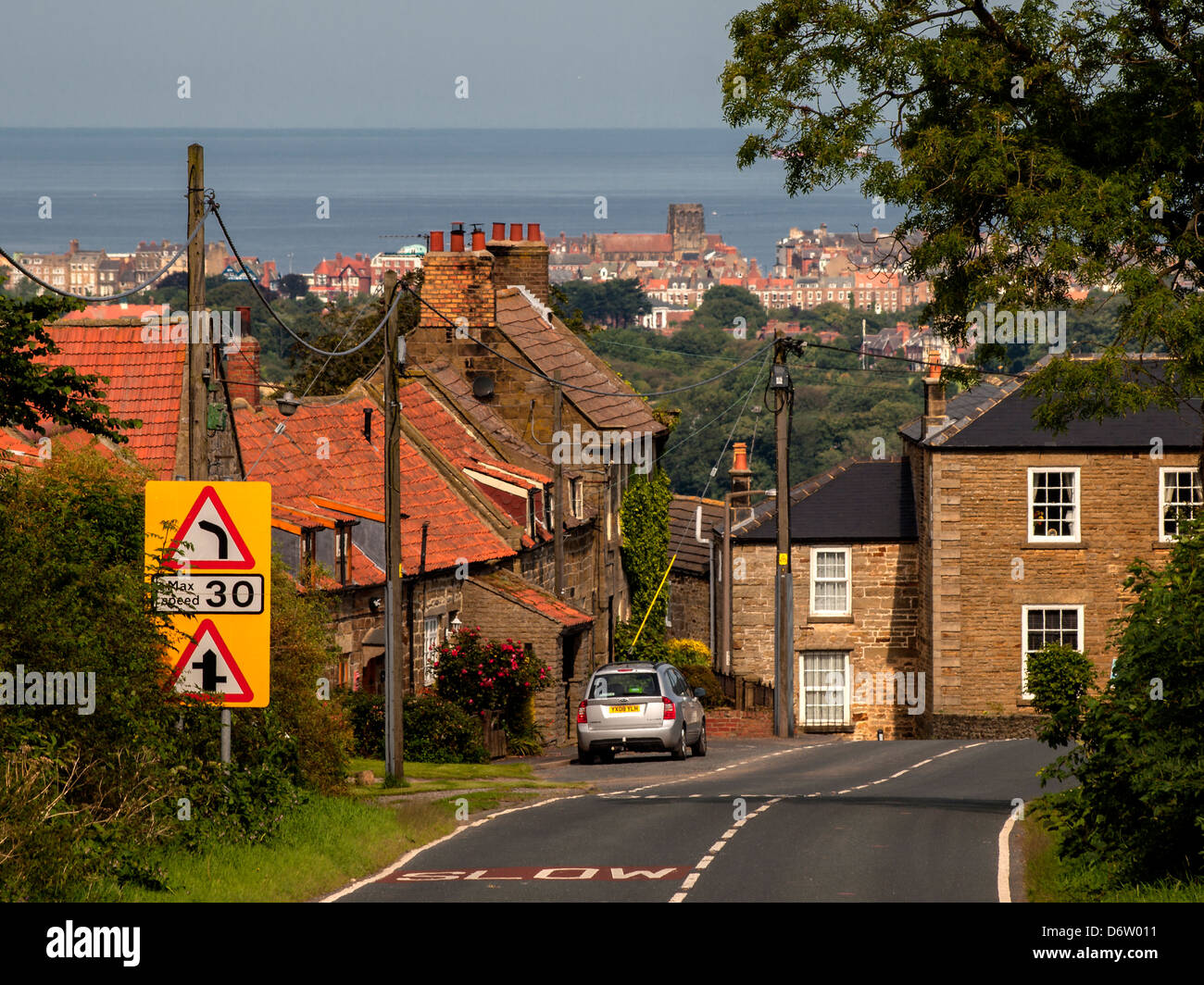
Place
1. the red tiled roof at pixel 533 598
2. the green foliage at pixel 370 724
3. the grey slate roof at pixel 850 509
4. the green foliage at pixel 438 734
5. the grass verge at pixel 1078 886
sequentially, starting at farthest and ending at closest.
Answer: the grey slate roof at pixel 850 509 → the red tiled roof at pixel 533 598 → the green foliage at pixel 438 734 → the green foliage at pixel 370 724 → the grass verge at pixel 1078 886

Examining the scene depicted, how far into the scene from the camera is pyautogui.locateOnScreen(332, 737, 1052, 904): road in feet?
51.4

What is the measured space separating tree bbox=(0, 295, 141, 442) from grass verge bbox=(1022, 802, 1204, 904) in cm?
1235

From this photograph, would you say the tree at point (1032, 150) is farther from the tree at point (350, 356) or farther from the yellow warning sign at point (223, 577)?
the tree at point (350, 356)

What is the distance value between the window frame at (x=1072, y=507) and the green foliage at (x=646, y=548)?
11.8 m

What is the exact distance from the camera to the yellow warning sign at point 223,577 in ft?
48.7

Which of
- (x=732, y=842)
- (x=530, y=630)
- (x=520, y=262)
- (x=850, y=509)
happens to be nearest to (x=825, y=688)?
(x=850, y=509)

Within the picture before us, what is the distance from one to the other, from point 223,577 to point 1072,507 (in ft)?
121

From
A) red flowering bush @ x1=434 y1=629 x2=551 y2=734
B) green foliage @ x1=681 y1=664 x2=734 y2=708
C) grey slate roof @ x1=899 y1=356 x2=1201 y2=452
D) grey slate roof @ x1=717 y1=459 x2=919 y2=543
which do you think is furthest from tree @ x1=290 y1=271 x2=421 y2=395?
red flowering bush @ x1=434 y1=629 x2=551 y2=734

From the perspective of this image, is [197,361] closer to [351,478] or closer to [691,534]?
[351,478]

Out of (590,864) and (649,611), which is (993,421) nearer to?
(649,611)

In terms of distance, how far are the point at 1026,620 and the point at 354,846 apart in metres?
34.0

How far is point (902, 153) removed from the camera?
2173 centimetres

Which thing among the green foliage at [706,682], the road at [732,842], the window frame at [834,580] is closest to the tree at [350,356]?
the green foliage at [706,682]
